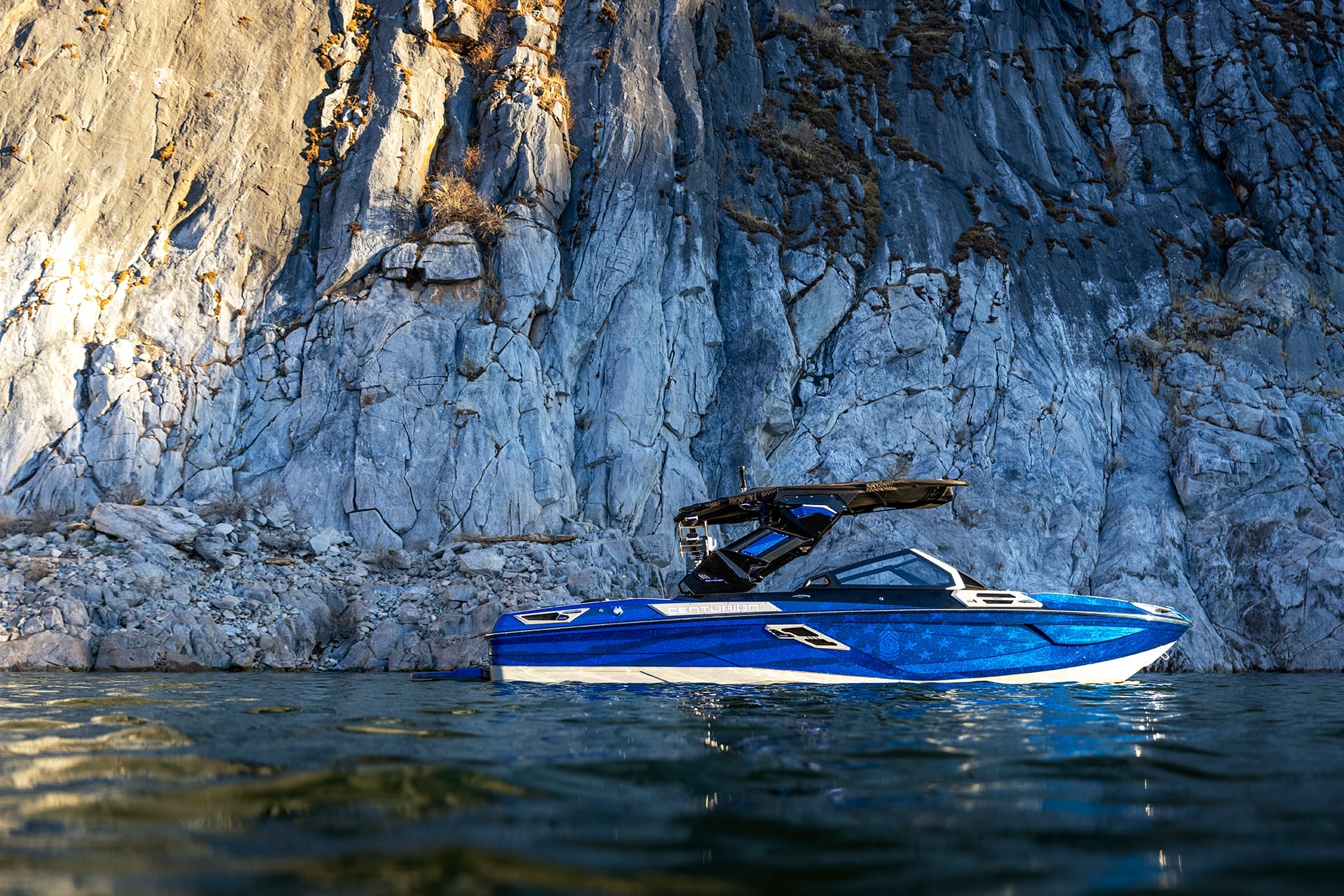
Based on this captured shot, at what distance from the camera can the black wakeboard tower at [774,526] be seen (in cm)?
1158

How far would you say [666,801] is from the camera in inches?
154

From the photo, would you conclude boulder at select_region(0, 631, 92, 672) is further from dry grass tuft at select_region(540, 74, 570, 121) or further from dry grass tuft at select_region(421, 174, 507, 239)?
dry grass tuft at select_region(540, 74, 570, 121)

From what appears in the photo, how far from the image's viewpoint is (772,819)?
3539mm

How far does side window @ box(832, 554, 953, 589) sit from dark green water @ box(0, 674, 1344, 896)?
3.40m

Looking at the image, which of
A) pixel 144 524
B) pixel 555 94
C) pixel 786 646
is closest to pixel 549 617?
pixel 786 646

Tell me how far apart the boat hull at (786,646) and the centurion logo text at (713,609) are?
1cm

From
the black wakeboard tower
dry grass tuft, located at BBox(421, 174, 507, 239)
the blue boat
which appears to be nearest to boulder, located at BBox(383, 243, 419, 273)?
dry grass tuft, located at BBox(421, 174, 507, 239)

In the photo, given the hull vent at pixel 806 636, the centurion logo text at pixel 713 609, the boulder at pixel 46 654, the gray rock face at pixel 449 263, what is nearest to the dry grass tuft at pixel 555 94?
the gray rock face at pixel 449 263

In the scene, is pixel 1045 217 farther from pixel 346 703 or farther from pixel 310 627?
pixel 346 703

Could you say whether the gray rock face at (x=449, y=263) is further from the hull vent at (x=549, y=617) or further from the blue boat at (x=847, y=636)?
the hull vent at (x=549, y=617)

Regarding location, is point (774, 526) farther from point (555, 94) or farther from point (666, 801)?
point (555, 94)

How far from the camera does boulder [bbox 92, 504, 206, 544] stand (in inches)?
734

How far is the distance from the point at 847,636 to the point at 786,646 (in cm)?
72

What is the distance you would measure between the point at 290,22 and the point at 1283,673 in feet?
102
